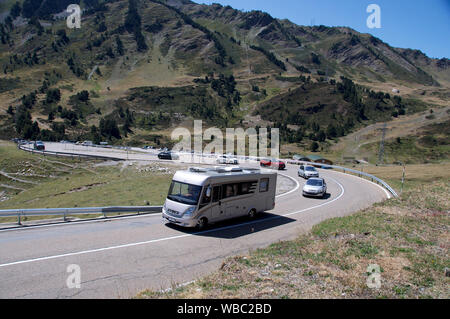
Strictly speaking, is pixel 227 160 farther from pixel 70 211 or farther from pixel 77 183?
pixel 70 211

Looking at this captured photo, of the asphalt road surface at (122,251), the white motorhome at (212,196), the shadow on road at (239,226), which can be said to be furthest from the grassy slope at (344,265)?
the white motorhome at (212,196)

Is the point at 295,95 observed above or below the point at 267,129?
above

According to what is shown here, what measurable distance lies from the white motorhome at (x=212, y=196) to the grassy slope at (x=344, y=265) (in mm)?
4121

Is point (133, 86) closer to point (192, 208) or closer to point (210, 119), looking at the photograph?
point (210, 119)

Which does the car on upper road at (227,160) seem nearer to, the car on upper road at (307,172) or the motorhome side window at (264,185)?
the car on upper road at (307,172)

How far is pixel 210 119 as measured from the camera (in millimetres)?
117438

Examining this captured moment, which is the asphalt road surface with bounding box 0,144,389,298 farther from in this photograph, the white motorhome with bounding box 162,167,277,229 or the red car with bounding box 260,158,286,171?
the red car with bounding box 260,158,286,171

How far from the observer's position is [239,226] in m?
15.5

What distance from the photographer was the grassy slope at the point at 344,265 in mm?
6992

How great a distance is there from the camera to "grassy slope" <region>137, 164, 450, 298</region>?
6992mm

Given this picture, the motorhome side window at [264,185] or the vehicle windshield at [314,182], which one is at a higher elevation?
the motorhome side window at [264,185]

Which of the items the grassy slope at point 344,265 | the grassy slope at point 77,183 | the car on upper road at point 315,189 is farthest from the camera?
the grassy slope at point 77,183

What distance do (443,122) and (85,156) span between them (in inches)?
4005

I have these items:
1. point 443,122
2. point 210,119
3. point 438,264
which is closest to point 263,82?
point 210,119
